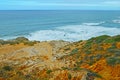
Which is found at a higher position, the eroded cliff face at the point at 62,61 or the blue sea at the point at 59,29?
the eroded cliff face at the point at 62,61

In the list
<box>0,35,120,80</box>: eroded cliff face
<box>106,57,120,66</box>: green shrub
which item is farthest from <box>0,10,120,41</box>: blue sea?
<box>106,57,120,66</box>: green shrub

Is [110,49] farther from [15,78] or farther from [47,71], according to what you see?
[15,78]

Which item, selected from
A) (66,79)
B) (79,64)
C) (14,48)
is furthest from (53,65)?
(14,48)

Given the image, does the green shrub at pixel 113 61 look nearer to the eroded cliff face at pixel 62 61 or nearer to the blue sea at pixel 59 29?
the eroded cliff face at pixel 62 61

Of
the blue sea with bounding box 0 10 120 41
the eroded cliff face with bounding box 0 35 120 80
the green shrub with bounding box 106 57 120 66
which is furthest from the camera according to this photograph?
the blue sea with bounding box 0 10 120 41

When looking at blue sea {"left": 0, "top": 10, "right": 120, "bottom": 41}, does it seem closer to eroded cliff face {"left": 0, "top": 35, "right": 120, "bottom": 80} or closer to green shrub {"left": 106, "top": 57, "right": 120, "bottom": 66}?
eroded cliff face {"left": 0, "top": 35, "right": 120, "bottom": 80}

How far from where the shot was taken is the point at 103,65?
17469mm

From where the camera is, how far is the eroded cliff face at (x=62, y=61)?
1516 centimetres

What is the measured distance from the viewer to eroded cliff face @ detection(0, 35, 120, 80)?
49.7 feet

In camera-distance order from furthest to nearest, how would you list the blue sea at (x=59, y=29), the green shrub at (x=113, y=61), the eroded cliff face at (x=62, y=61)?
the blue sea at (x=59, y=29), the green shrub at (x=113, y=61), the eroded cliff face at (x=62, y=61)

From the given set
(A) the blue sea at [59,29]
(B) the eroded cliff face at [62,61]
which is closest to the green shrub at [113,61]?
(B) the eroded cliff face at [62,61]

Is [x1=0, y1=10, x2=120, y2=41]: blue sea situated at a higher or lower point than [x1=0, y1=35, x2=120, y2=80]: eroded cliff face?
lower

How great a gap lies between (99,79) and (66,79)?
1.70m

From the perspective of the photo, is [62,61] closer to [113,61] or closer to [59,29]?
[113,61]
